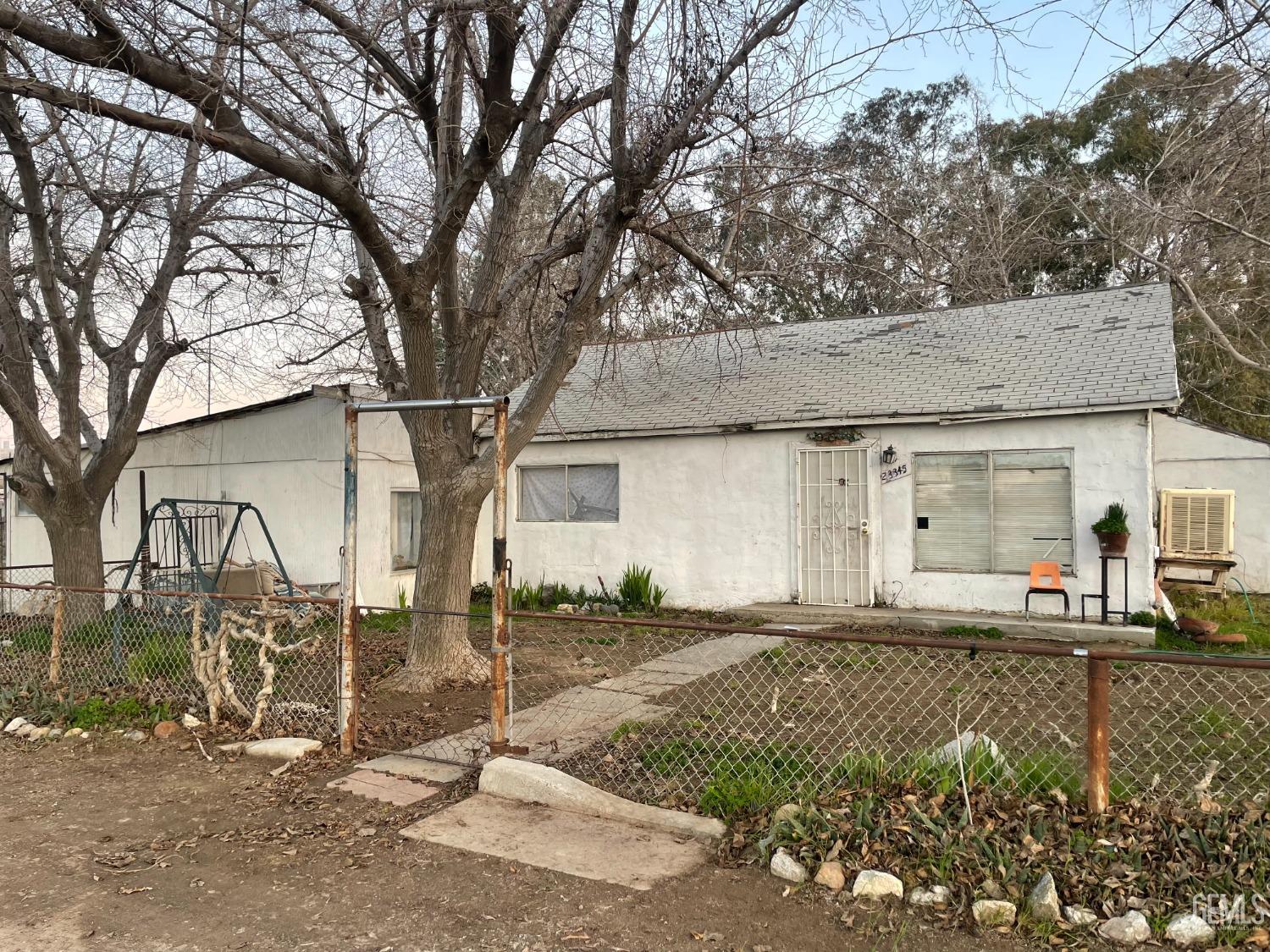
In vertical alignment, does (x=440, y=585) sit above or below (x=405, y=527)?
below

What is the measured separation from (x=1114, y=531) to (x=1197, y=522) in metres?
2.55

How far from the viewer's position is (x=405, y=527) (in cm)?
1325

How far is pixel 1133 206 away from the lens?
15.4 metres

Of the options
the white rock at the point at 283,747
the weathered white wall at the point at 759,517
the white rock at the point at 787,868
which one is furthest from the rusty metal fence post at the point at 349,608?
the weathered white wall at the point at 759,517

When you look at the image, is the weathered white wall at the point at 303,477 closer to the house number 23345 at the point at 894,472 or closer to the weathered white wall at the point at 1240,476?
the house number 23345 at the point at 894,472

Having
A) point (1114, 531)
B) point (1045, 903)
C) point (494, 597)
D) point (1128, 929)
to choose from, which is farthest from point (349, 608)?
point (1114, 531)

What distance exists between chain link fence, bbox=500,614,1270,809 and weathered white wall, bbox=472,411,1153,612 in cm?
208

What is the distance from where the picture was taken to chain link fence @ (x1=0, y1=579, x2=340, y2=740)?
643 cm

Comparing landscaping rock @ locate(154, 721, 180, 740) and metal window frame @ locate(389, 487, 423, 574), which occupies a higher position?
metal window frame @ locate(389, 487, 423, 574)

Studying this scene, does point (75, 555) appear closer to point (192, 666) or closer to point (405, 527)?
point (405, 527)

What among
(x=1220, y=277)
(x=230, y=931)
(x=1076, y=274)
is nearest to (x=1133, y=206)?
(x=1220, y=277)

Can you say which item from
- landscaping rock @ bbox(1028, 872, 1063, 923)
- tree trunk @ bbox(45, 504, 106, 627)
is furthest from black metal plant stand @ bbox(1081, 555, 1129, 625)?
tree trunk @ bbox(45, 504, 106, 627)

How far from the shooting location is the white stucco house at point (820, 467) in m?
10.5

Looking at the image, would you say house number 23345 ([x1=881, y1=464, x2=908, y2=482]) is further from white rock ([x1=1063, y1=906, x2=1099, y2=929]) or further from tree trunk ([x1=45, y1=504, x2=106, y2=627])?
tree trunk ([x1=45, y1=504, x2=106, y2=627])
